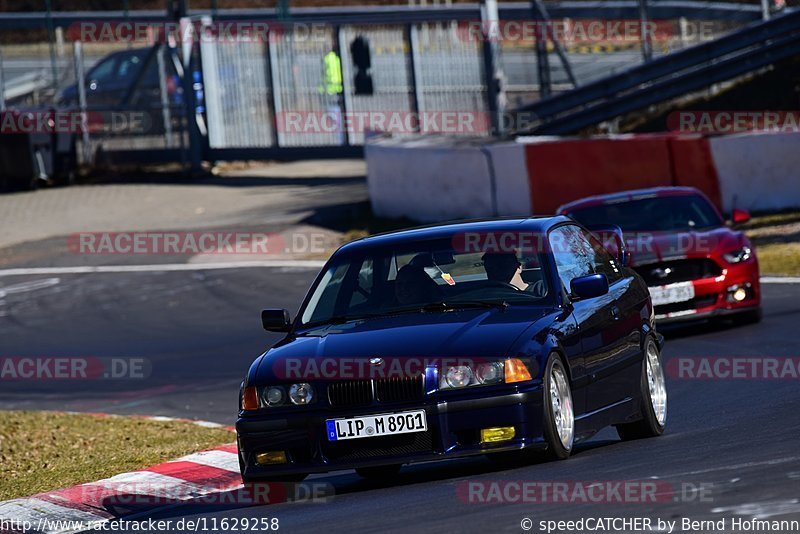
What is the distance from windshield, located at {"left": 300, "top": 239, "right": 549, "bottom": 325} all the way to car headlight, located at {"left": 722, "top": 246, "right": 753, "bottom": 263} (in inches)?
256

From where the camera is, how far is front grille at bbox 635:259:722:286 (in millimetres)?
14477

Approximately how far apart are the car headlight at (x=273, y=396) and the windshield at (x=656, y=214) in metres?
7.85

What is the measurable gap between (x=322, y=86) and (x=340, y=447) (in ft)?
83.2

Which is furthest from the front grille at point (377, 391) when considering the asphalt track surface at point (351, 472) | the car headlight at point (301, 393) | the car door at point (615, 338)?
the car door at point (615, 338)

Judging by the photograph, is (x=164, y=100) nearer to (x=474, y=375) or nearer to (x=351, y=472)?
(x=351, y=472)

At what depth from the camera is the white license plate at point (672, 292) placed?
14.4 meters

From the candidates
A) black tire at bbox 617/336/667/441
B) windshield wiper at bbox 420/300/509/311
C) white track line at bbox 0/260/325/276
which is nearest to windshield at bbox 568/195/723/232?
black tire at bbox 617/336/667/441

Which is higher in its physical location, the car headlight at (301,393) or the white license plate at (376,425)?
the car headlight at (301,393)

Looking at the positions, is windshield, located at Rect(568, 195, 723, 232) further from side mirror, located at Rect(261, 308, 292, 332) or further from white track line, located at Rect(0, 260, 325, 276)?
white track line, located at Rect(0, 260, 325, 276)

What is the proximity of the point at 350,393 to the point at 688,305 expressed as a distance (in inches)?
291

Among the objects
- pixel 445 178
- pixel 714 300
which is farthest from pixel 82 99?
pixel 714 300

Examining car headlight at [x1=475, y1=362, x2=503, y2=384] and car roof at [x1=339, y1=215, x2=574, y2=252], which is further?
car roof at [x1=339, y1=215, x2=574, y2=252]

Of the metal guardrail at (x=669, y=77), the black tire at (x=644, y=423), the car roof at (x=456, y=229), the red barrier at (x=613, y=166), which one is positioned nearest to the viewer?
the car roof at (x=456, y=229)

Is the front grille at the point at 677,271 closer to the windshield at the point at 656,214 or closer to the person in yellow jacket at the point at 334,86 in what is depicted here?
the windshield at the point at 656,214
